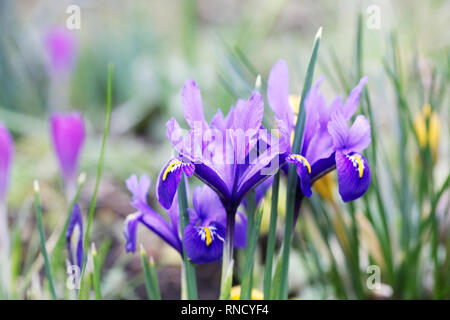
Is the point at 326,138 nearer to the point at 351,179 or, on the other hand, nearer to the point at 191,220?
the point at 351,179

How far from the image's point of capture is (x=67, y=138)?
1.03 meters

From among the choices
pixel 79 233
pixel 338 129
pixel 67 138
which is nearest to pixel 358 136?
pixel 338 129

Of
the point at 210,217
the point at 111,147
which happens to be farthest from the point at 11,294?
the point at 111,147

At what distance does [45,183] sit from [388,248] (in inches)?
43.2

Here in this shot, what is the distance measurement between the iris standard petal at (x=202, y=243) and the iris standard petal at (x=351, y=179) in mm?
173

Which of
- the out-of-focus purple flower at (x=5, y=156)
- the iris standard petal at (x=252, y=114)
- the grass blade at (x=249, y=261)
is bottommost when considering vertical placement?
the grass blade at (x=249, y=261)

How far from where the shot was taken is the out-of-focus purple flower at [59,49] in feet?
5.64

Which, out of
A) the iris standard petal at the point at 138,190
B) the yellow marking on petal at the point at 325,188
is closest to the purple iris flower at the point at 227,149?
the iris standard petal at the point at 138,190

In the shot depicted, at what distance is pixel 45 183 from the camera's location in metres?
1.62

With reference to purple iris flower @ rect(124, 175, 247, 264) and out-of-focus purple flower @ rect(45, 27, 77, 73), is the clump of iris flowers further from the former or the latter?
out-of-focus purple flower @ rect(45, 27, 77, 73)

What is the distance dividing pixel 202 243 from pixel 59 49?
130 cm

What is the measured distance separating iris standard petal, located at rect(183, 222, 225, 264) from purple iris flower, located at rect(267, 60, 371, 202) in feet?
0.44

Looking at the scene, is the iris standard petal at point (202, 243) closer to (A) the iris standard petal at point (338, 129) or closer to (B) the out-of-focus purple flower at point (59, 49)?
(A) the iris standard petal at point (338, 129)

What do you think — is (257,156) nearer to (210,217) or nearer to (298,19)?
(210,217)
